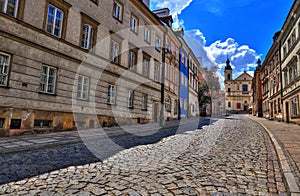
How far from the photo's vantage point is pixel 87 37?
12.9 meters

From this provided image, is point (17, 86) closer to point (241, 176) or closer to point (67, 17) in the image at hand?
point (67, 17)

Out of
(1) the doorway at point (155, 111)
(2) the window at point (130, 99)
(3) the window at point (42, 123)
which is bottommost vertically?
(3) the window at point (42, 123)

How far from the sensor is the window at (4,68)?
8594 millimetres

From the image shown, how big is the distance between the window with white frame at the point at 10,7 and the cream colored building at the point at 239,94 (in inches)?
2973

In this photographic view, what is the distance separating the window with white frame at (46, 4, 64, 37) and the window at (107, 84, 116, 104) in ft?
16.6

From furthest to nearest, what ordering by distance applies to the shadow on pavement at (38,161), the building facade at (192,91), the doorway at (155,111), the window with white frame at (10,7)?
the building facade at (192,91) < the doorway at (155,111) < the window with white frame at (10,7) < the shadow on pavement at (38,161)

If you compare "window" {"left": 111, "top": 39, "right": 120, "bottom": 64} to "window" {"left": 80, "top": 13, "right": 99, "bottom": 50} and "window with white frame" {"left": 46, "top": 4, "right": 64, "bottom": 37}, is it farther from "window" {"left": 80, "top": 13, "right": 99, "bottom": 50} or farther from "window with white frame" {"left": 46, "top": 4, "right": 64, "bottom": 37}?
"window with white frame" {"left": 46, "top": 4, "right": 64, "bottom": 37}

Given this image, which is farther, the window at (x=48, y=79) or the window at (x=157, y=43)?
the window at (x=157, y=43)

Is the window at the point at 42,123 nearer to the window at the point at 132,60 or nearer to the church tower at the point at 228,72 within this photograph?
the window at the point at 132,60

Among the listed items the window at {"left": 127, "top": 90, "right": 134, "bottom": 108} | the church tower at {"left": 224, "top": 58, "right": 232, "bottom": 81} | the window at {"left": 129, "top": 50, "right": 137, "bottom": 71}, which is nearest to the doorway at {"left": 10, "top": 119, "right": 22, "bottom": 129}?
the window at {"left": 127, "top": 90, "right": 134, "bottom": 108}

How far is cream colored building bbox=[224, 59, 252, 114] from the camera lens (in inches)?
3007

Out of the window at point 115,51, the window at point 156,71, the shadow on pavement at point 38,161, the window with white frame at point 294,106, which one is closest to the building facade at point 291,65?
the window with white frame at point 294,106

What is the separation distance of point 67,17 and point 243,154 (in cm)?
1091

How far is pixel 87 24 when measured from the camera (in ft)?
42.0
